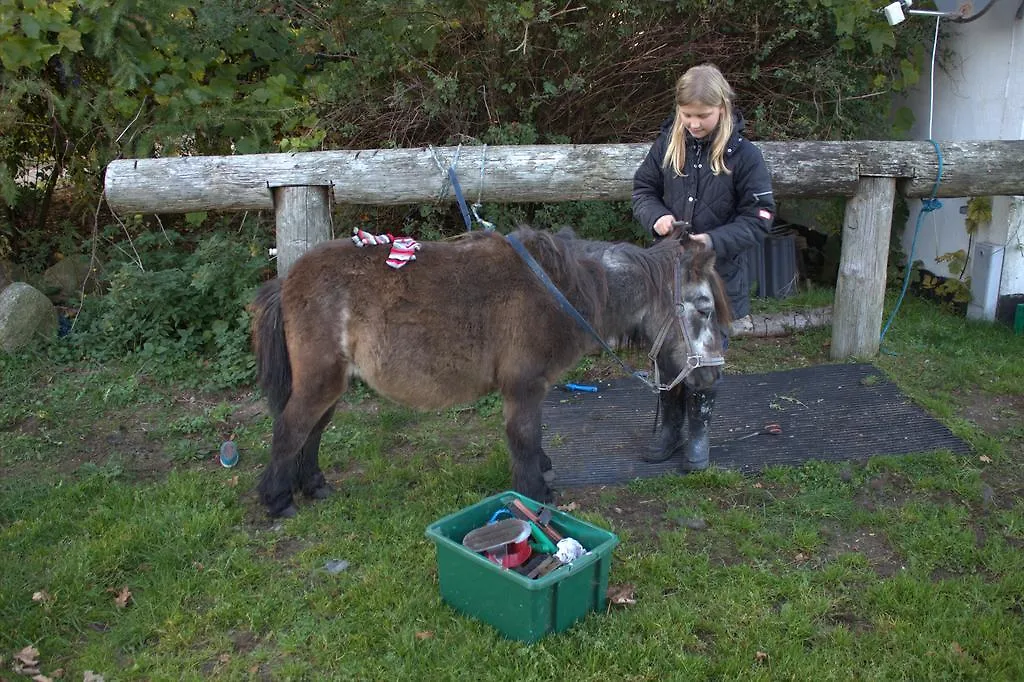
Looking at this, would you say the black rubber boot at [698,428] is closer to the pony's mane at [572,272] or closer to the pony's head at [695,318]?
the pony's head at [695,318]

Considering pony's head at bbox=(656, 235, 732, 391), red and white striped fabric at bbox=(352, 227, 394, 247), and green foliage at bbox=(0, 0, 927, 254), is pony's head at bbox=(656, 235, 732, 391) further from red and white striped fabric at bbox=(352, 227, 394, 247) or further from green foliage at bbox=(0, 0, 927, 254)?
green foliage at bbox=(0, 0, 927, 254)

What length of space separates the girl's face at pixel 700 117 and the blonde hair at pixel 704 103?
2 cm

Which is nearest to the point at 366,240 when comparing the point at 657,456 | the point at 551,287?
the point at 551,287

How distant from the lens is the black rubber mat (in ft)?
16.0

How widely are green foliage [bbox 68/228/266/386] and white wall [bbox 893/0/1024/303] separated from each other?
248 inches

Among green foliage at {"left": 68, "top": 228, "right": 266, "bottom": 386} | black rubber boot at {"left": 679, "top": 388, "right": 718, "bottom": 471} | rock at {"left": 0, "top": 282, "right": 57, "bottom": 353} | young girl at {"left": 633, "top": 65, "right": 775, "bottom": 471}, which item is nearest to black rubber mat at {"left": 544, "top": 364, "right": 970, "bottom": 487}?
black rubber boot at {"left": 679, "top": 388, "right": 718, "bottom": 471}

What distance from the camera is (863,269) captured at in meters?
6.15

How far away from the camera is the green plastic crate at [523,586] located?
10.2 ft

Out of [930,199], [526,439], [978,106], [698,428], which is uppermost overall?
[978,106]

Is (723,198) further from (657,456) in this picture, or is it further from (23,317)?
(23,317)

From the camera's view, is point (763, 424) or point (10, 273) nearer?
point (763, 424)

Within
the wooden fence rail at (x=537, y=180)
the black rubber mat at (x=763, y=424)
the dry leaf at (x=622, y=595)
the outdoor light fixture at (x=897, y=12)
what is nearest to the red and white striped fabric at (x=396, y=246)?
the wooden fence rail at (x=537, y=180)

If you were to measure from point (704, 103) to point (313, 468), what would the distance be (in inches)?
116

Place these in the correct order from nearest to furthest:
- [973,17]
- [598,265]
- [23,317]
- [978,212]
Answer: [598,265] → [23,317] → [973,17] → [978,212]
